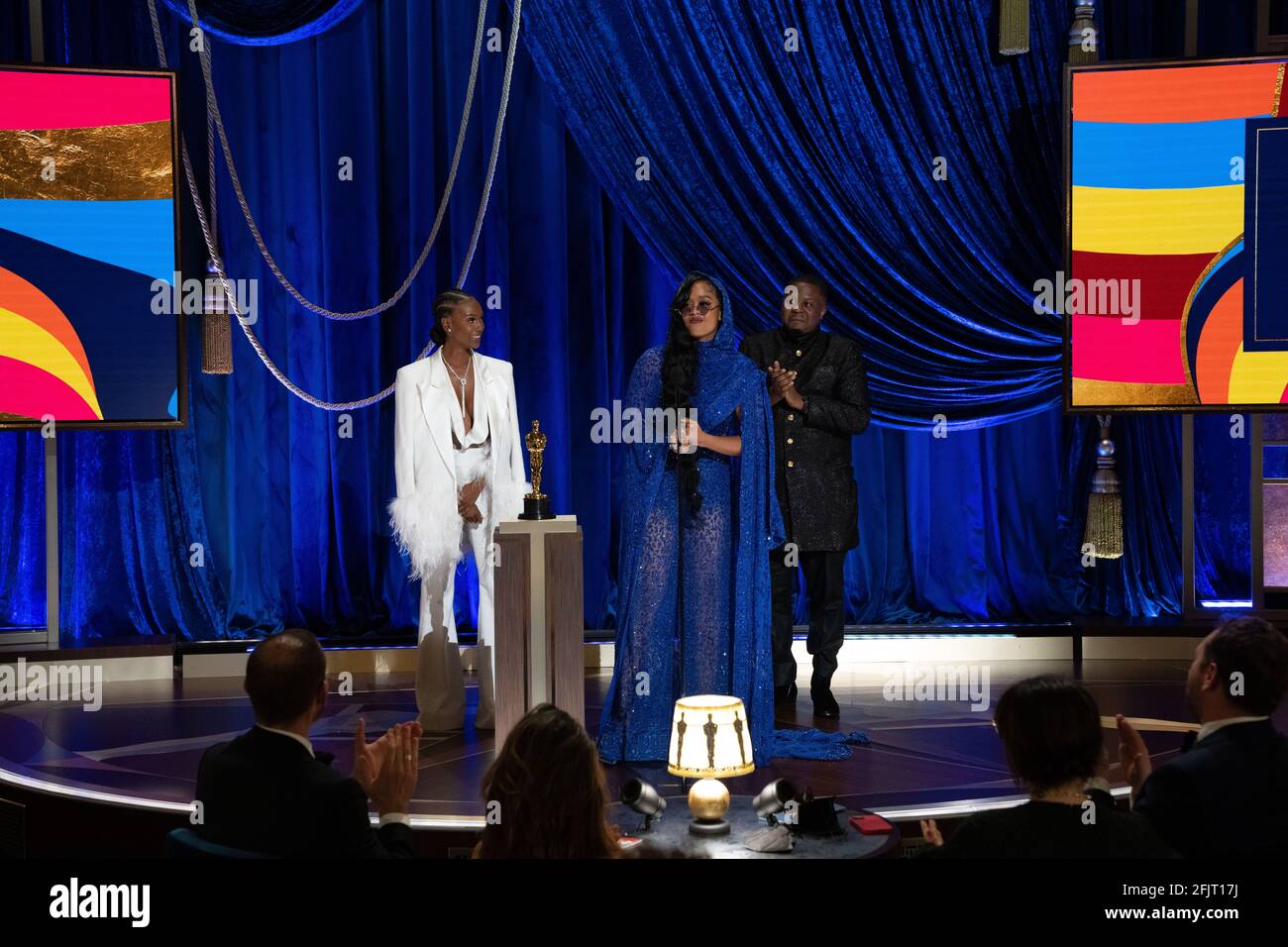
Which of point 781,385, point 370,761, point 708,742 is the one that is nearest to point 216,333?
point 781,385

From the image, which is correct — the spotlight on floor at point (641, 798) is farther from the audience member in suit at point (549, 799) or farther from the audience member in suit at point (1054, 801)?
the audience member in suit at point (1054, 801)

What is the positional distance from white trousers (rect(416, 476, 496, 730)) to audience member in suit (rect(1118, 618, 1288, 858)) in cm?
303

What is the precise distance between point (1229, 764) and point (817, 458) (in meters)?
3.04

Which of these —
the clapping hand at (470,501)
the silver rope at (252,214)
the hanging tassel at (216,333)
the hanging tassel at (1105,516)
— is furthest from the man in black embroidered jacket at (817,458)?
the hanging tassel at (216,333)

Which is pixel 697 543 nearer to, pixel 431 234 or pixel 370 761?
pixel 370 761

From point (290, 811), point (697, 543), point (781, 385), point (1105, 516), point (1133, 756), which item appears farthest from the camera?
point (1105, 516)

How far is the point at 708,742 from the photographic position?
346cm

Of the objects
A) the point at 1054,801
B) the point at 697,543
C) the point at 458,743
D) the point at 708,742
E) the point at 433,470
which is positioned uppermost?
the point at 433,470

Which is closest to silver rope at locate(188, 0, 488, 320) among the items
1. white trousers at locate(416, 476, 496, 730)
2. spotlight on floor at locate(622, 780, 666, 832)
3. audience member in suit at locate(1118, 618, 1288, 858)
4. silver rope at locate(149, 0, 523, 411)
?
silver rope at locate(149, 0, 523, 411)

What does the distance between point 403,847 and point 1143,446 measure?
523 cm

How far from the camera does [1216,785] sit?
2.38 m

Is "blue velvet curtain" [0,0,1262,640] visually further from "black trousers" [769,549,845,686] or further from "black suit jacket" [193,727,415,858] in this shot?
"black suit jacket" [193,727,415,858]
